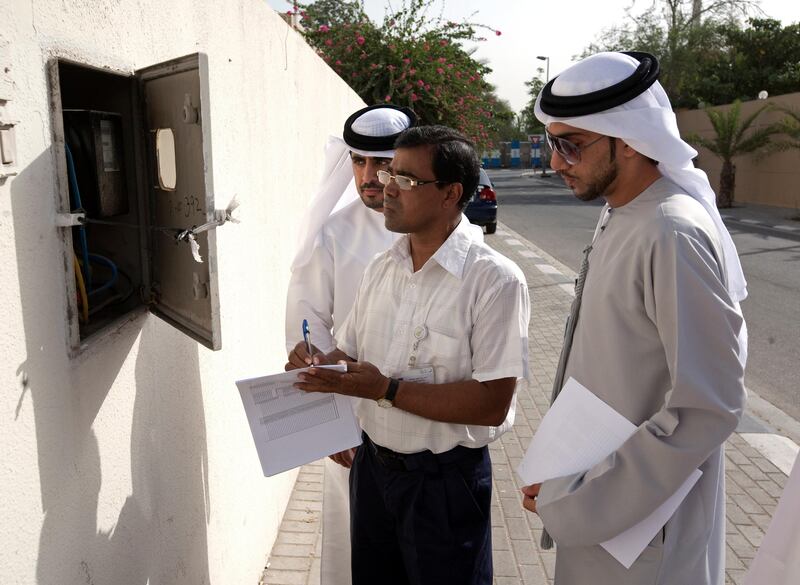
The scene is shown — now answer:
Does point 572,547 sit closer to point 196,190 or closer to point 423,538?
point 423,538

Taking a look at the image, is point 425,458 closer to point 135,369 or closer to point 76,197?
point 135,369

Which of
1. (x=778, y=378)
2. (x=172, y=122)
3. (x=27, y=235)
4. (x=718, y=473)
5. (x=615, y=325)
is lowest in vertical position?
(x=778, y=378)

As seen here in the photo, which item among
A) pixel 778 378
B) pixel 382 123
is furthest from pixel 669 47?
pixel 382 123

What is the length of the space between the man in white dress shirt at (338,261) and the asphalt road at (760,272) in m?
4.09

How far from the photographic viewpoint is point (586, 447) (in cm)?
192

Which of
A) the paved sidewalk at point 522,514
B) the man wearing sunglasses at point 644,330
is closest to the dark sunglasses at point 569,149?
the man wearing sunglasses at point 644,330

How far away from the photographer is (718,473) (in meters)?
2.00

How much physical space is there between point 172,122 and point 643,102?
124cm

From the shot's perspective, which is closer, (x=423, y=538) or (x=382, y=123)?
(x=423, y=538)

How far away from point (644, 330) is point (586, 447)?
0.33m

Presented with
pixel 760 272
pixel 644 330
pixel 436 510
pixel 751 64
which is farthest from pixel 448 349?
pixel 751 64

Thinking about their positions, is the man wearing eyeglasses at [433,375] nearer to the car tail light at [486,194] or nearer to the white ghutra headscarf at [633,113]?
the white ghutra headscarf at [633,113]

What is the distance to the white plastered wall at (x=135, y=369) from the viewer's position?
1.44 m

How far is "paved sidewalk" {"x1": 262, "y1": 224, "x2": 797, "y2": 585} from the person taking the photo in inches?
141
